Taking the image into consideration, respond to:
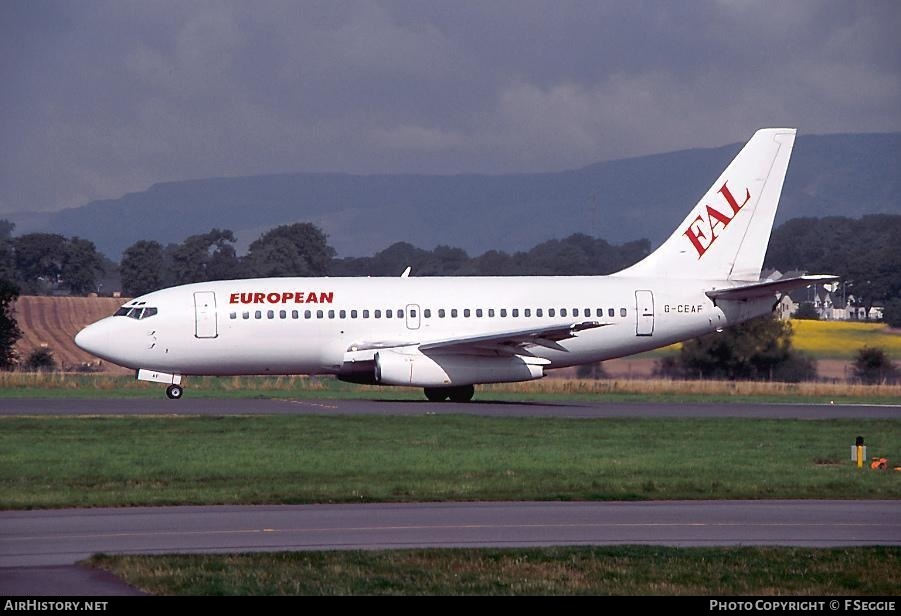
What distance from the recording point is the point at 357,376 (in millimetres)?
46312

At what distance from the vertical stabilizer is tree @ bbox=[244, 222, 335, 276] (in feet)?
261

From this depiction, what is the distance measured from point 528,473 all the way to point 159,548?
30.6ft

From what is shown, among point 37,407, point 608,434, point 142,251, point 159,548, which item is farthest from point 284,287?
point 142,251

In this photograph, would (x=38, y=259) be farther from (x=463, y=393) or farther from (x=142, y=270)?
(x=463, y=393)

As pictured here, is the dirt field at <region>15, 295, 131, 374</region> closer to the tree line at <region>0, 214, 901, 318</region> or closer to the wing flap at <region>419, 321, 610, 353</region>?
the tree line at <region>0, 214, 901, 318</region>

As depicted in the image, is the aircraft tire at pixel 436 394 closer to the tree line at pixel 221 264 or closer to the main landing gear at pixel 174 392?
the main landing gear at pixel 174 392

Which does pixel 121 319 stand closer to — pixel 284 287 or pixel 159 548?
pixel 284 287

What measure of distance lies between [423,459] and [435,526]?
8.13 m

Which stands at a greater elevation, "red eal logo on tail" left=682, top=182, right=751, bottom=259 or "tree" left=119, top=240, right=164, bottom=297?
"tree" left=119, top=240, right=164, bottom=297

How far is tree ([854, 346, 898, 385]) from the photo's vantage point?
2729 inches

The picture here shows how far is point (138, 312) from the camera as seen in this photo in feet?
151

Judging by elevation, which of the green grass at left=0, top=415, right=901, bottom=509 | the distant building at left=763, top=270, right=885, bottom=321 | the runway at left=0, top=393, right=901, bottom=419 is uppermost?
the distant building at left=763, top=270, right=885, bottom=321

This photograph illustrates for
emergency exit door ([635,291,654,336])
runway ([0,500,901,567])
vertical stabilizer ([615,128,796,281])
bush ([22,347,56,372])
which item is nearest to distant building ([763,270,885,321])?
bush ([22,347,56,372])

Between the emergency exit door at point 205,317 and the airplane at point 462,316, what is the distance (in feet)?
0.09
